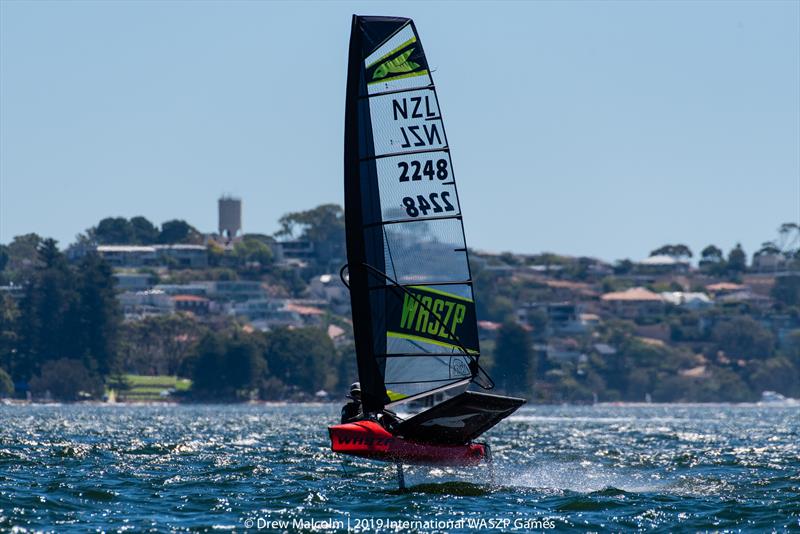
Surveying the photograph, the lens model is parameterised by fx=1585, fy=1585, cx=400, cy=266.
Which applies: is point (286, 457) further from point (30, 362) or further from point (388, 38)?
point (30, 362)

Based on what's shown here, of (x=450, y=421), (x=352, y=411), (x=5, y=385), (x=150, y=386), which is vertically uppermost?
(x=352, y=411)

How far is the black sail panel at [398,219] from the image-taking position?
89.6 ft

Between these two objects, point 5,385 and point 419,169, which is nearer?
point 419,169

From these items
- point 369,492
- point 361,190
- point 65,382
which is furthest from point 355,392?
point 65,382

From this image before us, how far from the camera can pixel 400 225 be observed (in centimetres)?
2728

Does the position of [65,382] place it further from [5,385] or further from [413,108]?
[413,108]

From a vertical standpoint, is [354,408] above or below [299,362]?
above

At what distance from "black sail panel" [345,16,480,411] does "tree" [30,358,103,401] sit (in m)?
128

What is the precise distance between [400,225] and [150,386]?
140 metres

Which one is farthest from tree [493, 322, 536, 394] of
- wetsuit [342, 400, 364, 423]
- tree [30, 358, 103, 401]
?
wetsuit [342, 400, 364, 423]

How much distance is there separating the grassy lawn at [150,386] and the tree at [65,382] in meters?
4.05

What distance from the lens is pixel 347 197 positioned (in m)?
27.5

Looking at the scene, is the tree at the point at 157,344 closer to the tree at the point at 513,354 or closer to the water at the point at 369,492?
the tree at the point at 513,354

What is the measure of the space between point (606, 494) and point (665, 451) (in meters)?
19.0
